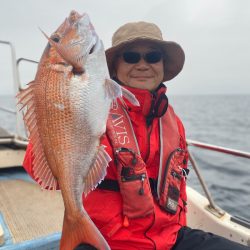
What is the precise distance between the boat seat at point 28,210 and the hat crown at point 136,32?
1.96 metres

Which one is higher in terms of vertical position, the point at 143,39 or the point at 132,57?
the point at 143,39

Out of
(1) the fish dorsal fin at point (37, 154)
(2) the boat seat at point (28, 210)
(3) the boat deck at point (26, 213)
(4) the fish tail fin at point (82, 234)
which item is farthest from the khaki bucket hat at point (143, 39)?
(2) the boat seat at point (28, 210)

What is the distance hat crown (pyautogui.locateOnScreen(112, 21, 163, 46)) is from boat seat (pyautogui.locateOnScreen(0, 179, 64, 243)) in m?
1.96

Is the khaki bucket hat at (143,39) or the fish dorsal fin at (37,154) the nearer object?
the fish dorsal fin at (37,154)

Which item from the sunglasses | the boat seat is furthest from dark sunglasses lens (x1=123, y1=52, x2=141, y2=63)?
the boat seat

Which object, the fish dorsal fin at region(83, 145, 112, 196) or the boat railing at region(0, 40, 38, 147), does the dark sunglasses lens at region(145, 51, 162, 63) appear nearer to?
the fish dorsal fin at region(83, 145, 112, 196)

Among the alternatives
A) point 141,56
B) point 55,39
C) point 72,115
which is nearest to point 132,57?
point 141,56

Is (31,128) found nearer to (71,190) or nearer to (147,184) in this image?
(71,190)

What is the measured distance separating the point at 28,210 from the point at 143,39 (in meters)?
2.42

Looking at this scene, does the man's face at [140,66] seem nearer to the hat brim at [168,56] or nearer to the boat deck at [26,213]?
the hat brim at [168,56]

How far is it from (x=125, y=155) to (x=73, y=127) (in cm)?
76

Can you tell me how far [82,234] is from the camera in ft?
5.99

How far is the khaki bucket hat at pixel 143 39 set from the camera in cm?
279

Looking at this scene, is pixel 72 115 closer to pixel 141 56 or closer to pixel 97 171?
pixel 97 171
